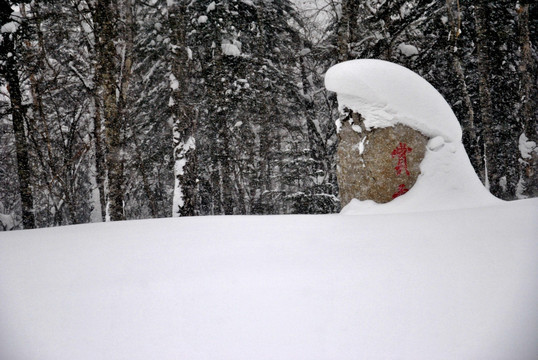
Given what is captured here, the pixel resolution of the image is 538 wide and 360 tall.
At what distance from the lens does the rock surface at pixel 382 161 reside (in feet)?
16.3

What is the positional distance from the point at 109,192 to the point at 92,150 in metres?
7.52

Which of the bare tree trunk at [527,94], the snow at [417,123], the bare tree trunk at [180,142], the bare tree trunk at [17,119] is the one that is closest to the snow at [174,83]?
the bare tree trunk at [180,142]

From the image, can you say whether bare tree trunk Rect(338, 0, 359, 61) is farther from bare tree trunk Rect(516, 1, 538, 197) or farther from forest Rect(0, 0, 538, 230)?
bare tree trunk Rect(516, 1, 538, 197)

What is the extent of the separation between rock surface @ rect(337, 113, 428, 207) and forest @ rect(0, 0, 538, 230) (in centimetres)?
341

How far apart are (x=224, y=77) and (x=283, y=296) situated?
8.90 metres

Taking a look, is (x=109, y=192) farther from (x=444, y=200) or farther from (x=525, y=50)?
(x=525, y=50)

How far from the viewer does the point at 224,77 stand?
9734 millimetres

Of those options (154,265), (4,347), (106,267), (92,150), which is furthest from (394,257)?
(92,150)

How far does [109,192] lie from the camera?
6.56m

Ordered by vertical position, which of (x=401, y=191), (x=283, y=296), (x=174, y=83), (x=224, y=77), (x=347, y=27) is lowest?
Result: (x=283, y=296)

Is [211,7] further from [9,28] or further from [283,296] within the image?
[283,296]

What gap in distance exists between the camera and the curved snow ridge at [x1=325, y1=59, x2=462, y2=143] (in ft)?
16.5

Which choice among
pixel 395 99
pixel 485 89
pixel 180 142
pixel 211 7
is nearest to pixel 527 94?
pixel 485 89

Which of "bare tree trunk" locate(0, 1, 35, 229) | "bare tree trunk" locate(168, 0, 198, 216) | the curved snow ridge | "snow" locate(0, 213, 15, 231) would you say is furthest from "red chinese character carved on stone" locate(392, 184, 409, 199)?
"snow" locate(0, 213, 15, 231)
